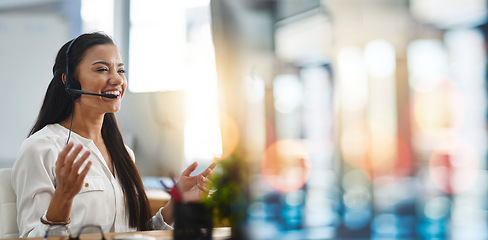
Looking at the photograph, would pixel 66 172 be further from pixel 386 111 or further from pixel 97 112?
pixel 386 111

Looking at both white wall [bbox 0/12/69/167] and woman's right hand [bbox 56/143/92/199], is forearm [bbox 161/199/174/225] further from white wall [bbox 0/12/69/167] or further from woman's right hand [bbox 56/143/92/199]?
white wall [bbox 0/12/69/167]

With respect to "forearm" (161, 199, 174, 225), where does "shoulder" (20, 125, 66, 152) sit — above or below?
above

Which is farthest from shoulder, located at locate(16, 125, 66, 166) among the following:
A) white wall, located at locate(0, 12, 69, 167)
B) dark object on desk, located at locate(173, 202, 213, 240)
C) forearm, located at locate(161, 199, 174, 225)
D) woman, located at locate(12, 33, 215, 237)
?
white wall, located at locate(0, 12, 69, 167)

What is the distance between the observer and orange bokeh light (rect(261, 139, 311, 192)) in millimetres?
7281

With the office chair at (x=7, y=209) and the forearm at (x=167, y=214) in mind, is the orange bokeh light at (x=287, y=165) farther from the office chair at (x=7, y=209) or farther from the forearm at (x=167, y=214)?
the office chair at (x=7, y=209)

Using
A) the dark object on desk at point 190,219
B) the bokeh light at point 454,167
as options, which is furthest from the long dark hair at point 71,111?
the bokeh light at point 454,167

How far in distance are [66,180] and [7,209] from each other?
0.35m

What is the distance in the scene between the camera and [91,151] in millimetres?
1441

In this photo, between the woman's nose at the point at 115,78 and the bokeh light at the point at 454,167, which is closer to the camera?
the woman's nose at the point at 115,78

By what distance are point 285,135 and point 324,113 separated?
2.52 feet

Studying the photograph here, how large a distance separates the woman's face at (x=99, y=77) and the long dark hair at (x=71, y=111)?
0.8 inches

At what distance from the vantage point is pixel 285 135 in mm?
7180

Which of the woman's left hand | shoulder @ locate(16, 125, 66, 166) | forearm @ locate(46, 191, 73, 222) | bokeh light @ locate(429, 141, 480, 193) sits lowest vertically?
bokeh light @ locate(429, 141, 480, 193)

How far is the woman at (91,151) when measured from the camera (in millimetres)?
1251
